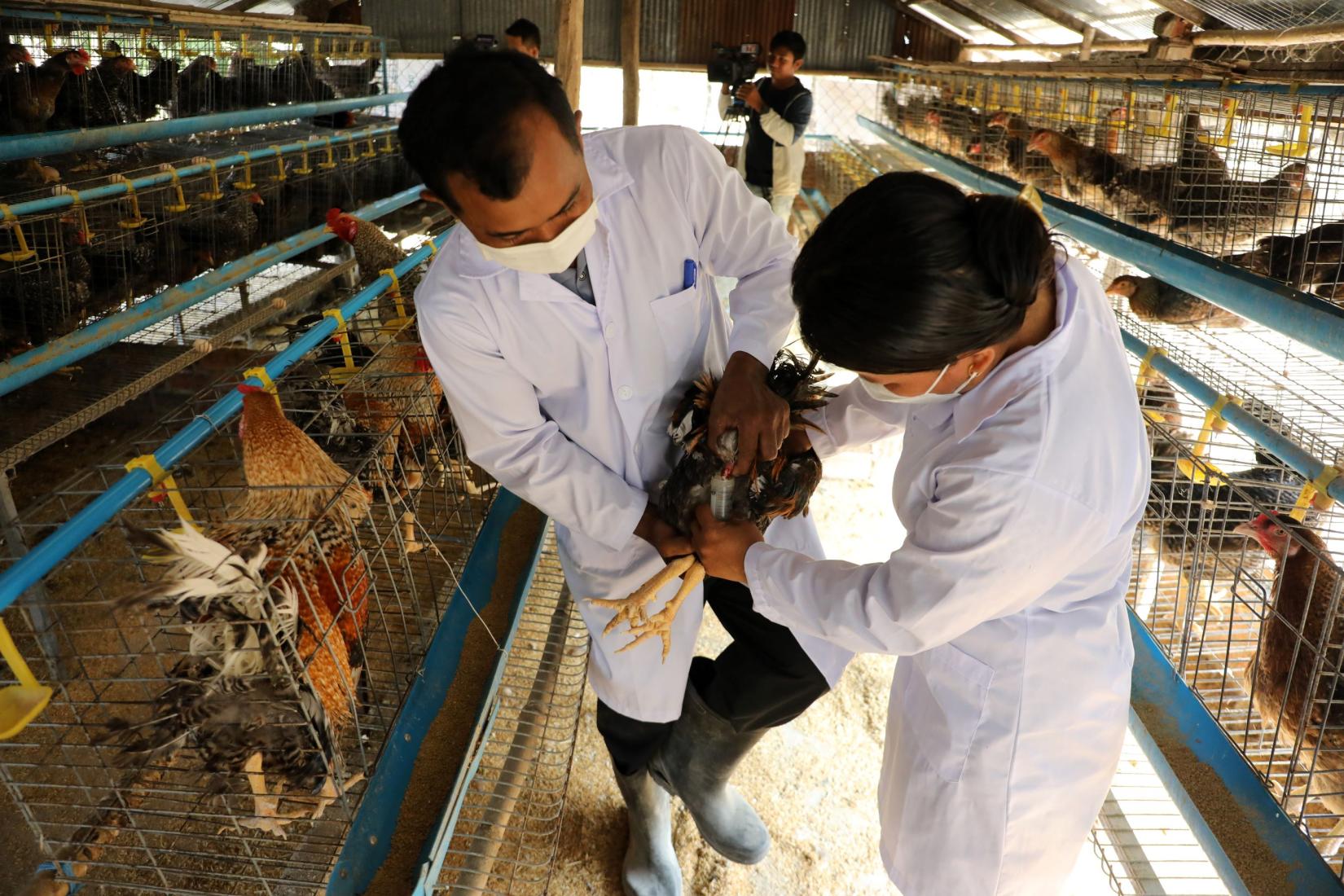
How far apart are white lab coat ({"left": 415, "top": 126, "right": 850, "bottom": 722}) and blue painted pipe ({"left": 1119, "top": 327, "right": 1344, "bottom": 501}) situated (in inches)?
30.7

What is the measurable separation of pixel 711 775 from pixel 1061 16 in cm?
659

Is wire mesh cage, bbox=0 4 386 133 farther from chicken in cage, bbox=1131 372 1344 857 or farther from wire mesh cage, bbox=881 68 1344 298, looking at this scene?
chicken in cage, bbox=1131 372 1344 857

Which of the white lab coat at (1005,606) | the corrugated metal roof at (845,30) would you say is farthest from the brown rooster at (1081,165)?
the corrugated metal roof at (845,30)

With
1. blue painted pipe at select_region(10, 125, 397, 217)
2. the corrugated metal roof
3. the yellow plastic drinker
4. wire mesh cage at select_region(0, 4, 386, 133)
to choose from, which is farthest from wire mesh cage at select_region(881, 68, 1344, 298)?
the corrugated metal roof

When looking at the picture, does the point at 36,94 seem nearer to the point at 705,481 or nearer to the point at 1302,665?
the point at 705,481

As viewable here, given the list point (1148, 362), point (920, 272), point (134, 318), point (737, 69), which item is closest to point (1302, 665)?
point (1148, 362)

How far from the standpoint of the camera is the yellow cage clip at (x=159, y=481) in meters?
1.21

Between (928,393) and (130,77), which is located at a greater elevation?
(130,77)

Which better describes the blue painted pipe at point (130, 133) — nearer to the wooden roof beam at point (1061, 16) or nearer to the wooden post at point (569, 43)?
the wooden post at point (569, 43)

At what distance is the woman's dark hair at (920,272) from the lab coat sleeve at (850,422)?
569mm

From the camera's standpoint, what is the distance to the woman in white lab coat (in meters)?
0.95

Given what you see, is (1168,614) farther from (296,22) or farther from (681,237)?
(296,22)

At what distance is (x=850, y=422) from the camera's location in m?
1.64

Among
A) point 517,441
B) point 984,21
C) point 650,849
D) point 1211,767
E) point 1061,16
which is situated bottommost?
point 650,849
